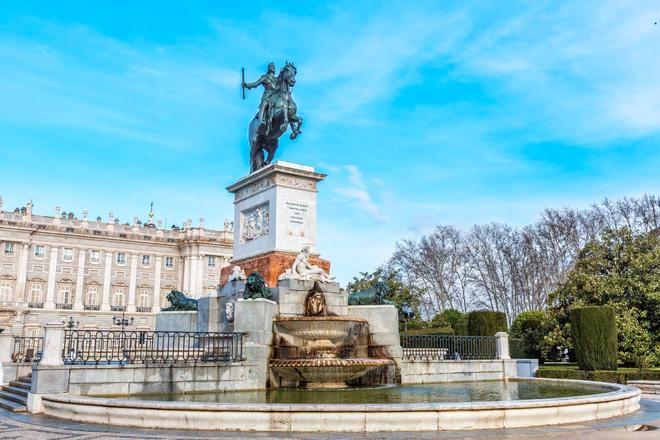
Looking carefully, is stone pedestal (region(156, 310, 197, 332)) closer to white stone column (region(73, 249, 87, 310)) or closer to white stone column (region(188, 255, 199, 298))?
white stone column (region(73, 249, 87, 310))

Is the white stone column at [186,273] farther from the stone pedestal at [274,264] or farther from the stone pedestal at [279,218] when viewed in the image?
the stone pedestal at [274,264]

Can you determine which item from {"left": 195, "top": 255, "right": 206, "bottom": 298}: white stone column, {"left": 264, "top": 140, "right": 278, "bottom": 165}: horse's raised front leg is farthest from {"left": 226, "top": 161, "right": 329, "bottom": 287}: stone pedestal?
{"left": 195, "top": 255, "right": 206, "bottom": 298}: white stone column

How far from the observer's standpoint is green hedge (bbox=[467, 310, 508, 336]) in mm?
27922

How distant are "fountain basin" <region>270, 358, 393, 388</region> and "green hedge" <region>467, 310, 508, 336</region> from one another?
14.4 metres

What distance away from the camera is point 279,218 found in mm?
18578

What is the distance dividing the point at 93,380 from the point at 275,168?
8747 millimetres

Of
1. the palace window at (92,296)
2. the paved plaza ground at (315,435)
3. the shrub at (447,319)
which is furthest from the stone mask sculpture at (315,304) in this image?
the palace window at (92,296)

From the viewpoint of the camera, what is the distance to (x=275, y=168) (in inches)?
737

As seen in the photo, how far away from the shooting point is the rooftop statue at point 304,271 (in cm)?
1700

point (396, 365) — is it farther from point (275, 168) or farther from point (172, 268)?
point (172, 268)

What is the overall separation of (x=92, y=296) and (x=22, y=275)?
10.8 meters

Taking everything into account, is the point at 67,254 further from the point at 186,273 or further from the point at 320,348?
the point at 320,348

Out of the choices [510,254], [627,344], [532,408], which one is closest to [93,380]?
[532,408]

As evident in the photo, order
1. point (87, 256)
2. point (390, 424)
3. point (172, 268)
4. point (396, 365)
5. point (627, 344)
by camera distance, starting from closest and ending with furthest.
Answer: point (390, 424) → point (396, 365) → point (627, 344) → point (87, 256) → point (172, 268)
